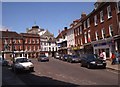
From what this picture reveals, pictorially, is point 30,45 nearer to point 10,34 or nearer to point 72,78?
point 10,34

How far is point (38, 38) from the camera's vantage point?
82.2 m

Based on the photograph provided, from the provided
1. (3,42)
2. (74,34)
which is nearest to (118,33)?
(74,34)

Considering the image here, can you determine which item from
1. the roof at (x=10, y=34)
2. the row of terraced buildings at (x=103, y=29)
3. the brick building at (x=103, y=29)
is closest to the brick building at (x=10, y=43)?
the roof at (x=10, y=34)

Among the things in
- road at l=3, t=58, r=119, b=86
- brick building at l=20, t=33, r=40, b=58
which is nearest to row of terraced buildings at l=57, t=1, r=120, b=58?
road at l=3, t=58, r=119, b=86

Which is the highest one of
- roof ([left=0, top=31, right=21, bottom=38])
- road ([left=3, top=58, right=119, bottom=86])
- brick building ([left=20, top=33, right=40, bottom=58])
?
roof ([left=0, top=31, right=21, bottom=38])

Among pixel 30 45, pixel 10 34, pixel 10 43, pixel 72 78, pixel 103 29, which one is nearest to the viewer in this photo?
pixel 72 78

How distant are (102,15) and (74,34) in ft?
67.6

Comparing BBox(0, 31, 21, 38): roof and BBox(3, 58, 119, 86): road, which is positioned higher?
BBox(0, 31, 21, 38): roof

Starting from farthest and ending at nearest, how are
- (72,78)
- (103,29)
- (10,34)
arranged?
1. (10,34)
2. (103,29)
3. (72,78)

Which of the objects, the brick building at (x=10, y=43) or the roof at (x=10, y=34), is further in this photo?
Answer: the roof at (x=10, y=34)

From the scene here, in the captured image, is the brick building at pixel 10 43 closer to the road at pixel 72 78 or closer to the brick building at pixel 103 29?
the brick building at pixel 103 29

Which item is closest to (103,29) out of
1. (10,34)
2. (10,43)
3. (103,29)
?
(103,29)

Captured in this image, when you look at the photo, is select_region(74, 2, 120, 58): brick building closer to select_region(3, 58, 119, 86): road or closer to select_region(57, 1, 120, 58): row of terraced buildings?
select_region(57, 1, 120, 58): row of terraced buildings

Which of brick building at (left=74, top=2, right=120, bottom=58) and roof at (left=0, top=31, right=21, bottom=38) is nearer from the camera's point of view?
brick building at (left=74, top=2, right=120, bottom=58)
